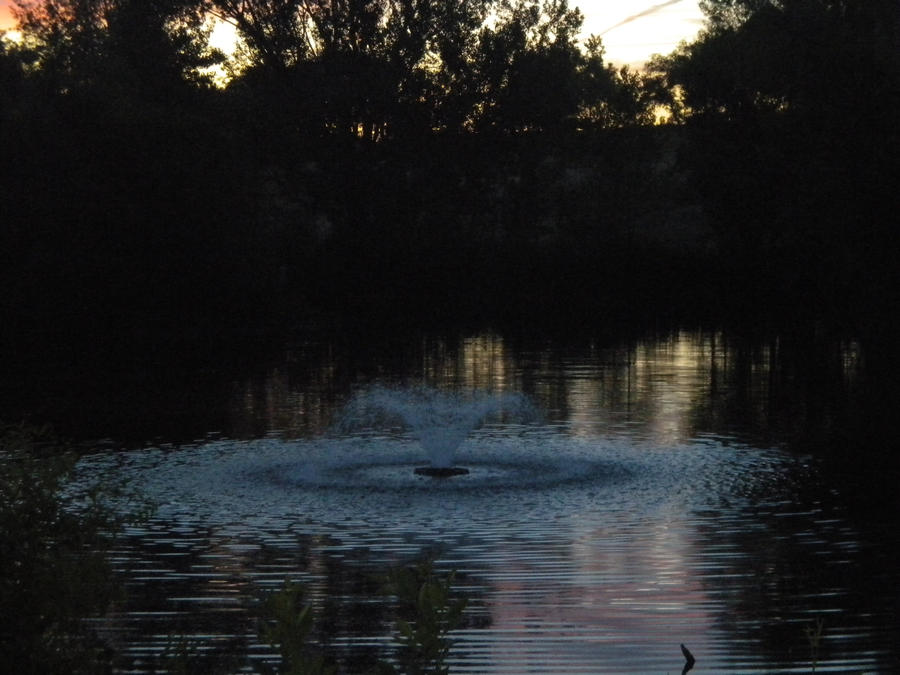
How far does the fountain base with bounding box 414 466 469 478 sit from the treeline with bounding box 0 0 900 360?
2681 centimetres

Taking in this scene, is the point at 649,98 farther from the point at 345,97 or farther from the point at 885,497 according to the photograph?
the point at 885,497

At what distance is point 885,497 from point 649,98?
70625mm

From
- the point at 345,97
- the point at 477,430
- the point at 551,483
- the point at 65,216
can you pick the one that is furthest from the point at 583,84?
the point at 551,483

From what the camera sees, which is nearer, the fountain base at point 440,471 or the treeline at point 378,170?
the fountain base at point 440,471

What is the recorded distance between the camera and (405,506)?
16.1 metres

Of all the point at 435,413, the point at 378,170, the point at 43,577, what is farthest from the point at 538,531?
the point at 378,170

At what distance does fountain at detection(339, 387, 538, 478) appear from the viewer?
64.1 ft

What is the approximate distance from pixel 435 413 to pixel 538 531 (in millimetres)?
9433

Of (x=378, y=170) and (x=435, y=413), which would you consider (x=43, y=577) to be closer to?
(x=435, y=413)

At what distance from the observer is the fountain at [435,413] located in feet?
64.1

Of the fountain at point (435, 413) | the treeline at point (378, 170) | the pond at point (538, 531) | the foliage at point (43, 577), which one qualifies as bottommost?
the pond at point (538, 531)

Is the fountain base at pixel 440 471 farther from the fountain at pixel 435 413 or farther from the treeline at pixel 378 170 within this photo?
the treeline at pixel 378 170

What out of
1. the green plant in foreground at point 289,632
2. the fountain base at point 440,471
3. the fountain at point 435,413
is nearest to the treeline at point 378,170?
the fountain at point 435,413

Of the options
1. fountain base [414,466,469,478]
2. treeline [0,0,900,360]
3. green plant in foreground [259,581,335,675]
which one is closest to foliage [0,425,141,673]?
green plant in foreground [259,581,335,675]
